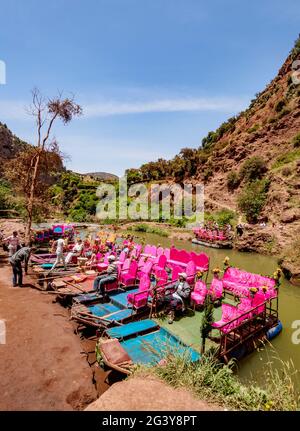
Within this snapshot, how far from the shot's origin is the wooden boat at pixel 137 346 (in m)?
5.60

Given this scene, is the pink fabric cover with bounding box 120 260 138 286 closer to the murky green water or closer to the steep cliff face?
the murky green water

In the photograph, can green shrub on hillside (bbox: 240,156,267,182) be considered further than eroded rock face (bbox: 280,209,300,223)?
Yes

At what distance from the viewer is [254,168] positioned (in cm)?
3878

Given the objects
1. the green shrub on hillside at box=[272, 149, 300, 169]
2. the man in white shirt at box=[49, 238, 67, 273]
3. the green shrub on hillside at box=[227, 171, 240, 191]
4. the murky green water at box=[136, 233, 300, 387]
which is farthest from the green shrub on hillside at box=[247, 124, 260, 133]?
the man in white shirt at box=[49, 238, 67, 273]

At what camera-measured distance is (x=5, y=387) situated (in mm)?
5555

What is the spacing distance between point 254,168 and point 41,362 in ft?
125

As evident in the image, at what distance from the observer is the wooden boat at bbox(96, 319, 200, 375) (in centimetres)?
560

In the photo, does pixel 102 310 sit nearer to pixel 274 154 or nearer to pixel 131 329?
pixel 131 329

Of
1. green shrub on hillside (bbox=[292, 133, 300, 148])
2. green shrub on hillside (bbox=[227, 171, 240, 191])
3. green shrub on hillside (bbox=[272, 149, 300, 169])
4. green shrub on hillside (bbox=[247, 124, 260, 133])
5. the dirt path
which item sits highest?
green shrub on hillside (bbox=[247, 124, 260, 133])

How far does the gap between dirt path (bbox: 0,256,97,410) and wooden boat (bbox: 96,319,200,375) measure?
2.36ft

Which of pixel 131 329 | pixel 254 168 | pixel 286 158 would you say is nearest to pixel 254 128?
pixel 254 168

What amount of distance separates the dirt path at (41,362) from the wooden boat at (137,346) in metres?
0.72
